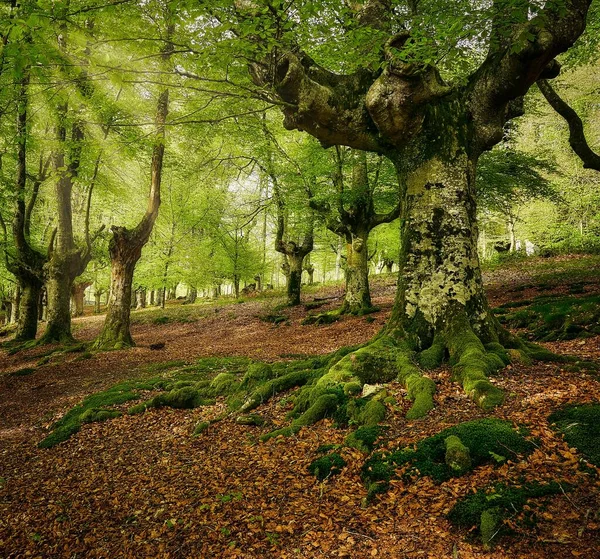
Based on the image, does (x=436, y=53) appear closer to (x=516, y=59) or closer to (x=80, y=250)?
(x=516, y=59)

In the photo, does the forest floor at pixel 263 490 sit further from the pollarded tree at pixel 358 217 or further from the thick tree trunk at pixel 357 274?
the pollarded tree at pixel 358 217

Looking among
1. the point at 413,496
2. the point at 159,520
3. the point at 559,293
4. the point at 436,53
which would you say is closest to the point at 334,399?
the point at 413,496

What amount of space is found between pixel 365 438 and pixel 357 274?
11176 mm

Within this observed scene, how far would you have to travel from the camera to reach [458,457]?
327 cm

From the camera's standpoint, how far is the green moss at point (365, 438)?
13.0 ft

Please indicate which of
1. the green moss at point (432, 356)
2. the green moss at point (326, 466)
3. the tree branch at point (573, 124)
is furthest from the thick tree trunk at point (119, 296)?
the tree branch at point (573, 124)

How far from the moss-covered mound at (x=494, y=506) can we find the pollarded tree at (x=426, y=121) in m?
2.15

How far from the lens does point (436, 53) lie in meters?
5.20

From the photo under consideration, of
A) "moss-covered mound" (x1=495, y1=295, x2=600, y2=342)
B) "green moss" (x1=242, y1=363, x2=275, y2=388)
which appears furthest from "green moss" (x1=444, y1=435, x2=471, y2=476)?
"moss-covered mound" (x1=495, y1=295, x2=600, y2=342)

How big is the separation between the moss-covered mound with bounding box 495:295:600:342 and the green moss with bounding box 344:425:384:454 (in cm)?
542

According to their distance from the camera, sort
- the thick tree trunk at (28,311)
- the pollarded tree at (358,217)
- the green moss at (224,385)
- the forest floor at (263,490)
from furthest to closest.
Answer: the thick tree trunk at (28,311)
the pollarded tree at (358,217)
the green moss at (224,385)
the forest floor at (263,490)

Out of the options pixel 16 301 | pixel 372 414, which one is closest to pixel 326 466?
pixel 372 414

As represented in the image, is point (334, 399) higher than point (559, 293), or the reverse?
point (559, 293)

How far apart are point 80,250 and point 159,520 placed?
1522 centimetres
